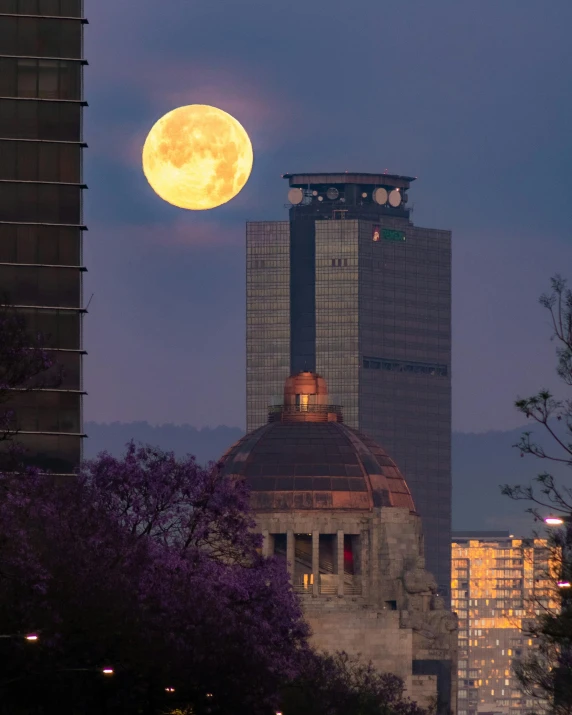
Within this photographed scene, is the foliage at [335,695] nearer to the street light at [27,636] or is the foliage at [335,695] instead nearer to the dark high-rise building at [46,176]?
the dark high-rise building at [46,176]

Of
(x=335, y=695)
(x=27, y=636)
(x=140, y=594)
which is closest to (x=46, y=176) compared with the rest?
(x=335, y=695)

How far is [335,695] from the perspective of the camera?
529 ft

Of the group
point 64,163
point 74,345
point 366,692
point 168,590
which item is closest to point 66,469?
point 74,345

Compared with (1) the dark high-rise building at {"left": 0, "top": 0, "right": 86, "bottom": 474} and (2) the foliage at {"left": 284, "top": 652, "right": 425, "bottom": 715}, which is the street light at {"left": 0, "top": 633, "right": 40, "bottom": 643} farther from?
(1) the dark high-rise building at {"left": 0, "top": 0, "right": 86, "bottom": 474}

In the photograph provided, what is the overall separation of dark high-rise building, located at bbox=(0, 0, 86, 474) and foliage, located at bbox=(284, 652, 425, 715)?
19583mm

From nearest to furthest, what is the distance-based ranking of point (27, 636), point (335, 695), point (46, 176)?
point (27, 636)
point (46, 176)
point (335, 695)

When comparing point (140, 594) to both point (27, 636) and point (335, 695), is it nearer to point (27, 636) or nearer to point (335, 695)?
point (27, 636)

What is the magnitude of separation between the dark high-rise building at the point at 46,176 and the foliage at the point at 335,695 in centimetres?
1958

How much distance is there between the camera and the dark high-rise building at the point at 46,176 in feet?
480

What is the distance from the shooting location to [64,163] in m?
147

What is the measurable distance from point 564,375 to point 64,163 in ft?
182

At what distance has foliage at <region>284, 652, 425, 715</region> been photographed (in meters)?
156

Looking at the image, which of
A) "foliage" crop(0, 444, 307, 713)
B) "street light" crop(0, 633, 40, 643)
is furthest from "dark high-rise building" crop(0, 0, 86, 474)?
"street light" crop(0, 633, 40, 643)

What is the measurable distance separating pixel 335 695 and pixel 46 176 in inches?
1339
